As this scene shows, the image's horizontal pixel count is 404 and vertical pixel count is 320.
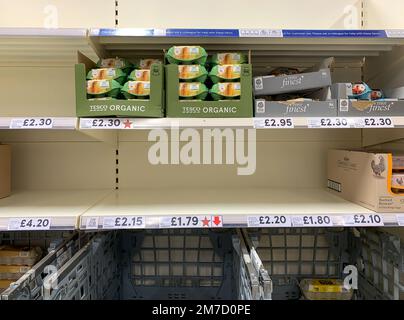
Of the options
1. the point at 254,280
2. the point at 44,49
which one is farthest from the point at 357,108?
the point at 44,49

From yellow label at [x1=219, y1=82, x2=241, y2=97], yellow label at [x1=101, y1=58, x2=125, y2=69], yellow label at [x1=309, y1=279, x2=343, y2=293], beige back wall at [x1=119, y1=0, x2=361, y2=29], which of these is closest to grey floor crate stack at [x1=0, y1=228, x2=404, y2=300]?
yellow label at [x1=309, y1=279, x2=343, y2=293]

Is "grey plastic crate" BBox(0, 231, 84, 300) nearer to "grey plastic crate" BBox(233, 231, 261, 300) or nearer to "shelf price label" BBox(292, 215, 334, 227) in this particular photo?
"grey plastic crate" BBox(233, 231, 261, 300)

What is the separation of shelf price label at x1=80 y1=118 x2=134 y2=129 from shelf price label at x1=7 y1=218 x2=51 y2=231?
0.37m

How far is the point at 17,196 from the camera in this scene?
155cm

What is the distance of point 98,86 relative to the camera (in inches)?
47.6

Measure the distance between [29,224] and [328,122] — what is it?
1183 millimetres

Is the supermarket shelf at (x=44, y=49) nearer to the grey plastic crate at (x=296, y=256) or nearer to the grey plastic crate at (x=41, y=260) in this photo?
the grey plastic crate at (x=41, y=260)

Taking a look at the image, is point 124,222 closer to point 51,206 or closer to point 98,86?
point 51,206

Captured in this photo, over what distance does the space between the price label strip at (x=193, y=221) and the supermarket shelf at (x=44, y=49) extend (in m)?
0.79

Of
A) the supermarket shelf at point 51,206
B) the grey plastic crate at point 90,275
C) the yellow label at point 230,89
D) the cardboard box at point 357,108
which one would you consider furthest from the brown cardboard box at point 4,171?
the cardboard box at point 357,108

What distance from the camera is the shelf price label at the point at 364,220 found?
3.86 ft

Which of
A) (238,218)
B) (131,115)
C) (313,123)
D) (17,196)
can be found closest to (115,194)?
(17,196)
